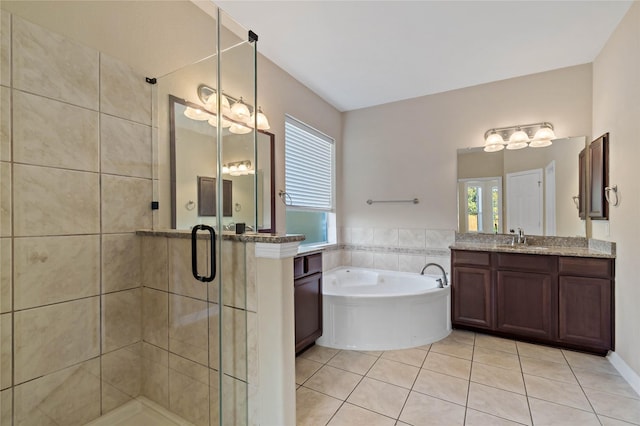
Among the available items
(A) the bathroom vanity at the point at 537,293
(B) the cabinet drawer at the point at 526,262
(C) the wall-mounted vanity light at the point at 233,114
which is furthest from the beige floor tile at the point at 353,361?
(C) the wall-mounted vanity light at the point at 233,114

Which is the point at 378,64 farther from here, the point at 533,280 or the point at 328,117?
the point at 533,280

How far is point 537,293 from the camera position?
2.77 m

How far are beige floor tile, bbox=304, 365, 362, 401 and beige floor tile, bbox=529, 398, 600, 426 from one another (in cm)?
111

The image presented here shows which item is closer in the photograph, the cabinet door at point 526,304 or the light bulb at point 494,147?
the cabinet door at point 526,304

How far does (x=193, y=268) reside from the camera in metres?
1.47

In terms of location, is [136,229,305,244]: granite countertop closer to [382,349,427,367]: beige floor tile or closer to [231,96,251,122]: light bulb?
[231,96,251,122]: light bulb

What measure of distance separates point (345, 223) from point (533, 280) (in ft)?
7.21

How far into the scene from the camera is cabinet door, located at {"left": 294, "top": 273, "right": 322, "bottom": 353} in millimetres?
2412

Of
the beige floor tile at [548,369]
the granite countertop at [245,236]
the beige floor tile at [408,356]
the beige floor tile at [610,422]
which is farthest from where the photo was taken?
the beige floor tile at [408,356]

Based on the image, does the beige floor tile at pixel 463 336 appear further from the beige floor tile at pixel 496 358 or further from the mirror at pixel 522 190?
the mirror at pixel 522 190

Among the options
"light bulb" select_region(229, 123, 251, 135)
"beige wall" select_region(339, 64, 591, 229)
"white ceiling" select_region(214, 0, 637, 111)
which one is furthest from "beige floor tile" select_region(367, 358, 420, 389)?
"white ceiling" select_region(214, 0, 637, 111)

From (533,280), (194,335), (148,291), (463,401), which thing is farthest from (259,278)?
(533,280)

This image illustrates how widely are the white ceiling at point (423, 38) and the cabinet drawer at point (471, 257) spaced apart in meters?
1.88

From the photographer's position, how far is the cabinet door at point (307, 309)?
2412mm
